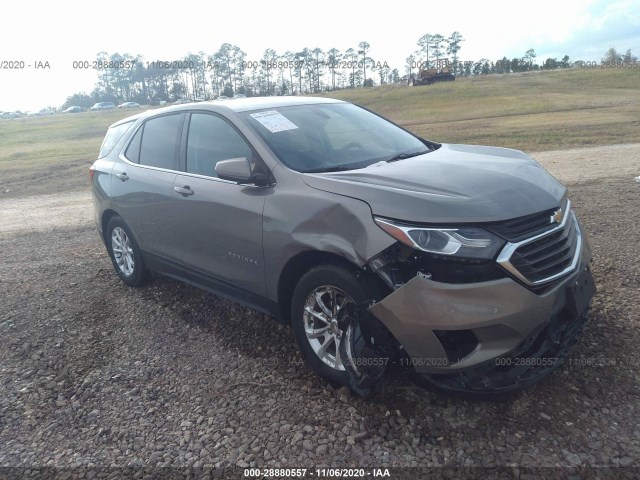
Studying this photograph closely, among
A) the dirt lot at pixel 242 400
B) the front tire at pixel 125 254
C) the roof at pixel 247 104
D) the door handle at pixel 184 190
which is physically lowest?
the dirt lot at pixel 242 400

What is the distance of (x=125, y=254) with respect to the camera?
18.6 feet

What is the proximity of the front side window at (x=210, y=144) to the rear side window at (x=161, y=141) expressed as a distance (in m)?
0.22

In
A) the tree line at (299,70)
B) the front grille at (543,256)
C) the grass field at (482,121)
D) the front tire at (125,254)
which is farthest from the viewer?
the tree line at (299,70)

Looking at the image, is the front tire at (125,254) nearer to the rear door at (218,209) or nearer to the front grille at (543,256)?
the rear door at (218,209)

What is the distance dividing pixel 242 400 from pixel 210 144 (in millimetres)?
2028

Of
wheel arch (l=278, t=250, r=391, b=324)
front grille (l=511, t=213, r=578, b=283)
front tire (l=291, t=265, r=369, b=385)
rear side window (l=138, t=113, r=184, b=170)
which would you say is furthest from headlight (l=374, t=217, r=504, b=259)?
rear side window (l=138, t=113, r=184, b=170)

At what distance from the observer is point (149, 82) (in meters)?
82.2

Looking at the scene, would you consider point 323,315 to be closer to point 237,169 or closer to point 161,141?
point 237,169

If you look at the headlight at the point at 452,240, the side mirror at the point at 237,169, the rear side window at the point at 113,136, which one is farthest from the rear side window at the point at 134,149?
the headlight at the point at 452,240

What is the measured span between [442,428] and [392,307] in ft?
2.44

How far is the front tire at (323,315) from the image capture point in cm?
325

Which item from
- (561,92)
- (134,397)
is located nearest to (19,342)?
(134,397)

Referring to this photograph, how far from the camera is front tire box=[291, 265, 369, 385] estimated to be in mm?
3250

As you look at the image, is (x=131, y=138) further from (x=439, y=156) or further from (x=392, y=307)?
(x=392, y=307)
